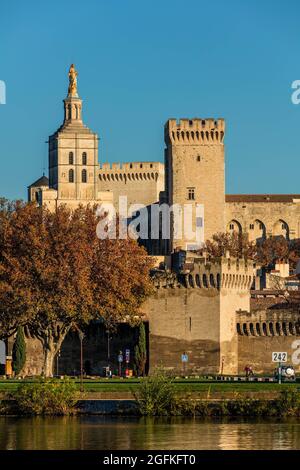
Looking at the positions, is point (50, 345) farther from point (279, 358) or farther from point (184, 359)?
point (279, 358)

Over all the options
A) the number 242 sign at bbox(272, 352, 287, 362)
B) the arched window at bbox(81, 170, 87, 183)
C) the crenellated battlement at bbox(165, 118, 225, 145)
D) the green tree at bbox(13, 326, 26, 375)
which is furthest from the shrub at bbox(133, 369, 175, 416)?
the arched window at bbox(81, 170, 87, 183)

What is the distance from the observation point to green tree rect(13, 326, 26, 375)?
10212 centimetres

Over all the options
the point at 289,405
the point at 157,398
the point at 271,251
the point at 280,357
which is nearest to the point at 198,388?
the point at 157,398

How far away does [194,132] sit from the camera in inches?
6393

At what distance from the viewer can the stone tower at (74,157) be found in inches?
7367

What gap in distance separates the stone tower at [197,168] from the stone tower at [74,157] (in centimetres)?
2487

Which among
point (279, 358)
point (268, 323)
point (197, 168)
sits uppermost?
point (197, 168)

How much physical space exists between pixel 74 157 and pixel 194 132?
28402 mm

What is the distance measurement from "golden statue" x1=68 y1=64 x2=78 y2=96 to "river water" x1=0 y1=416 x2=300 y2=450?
109178 mm

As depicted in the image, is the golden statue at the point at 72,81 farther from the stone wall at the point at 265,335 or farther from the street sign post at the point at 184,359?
the street sign post at the point at 184,359

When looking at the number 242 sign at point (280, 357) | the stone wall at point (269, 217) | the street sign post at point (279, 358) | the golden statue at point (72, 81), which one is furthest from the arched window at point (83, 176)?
the street sign post at point (279, 358)

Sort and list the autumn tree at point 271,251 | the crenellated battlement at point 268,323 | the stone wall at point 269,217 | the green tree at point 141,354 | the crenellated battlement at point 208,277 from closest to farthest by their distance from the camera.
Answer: the green tree at point 141,354 < the crenellated battlement at point 208,277 < the crenellated battlement at point 268,323 < the autumn tree at point 271,251 < the stone wall at point 269,217

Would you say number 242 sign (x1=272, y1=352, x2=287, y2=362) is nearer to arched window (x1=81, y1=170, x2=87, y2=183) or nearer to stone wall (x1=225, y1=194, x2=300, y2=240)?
stone wall (x1=225, y1=194, x2=300, y2=240)
